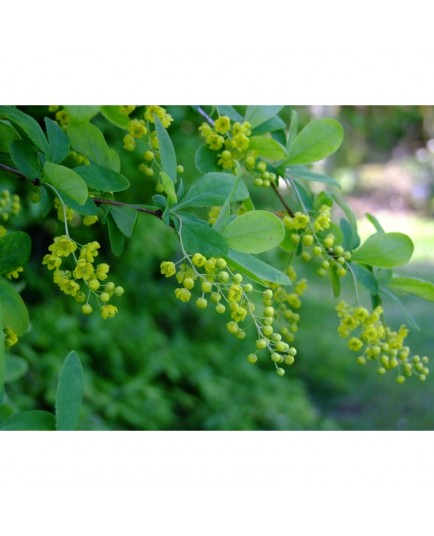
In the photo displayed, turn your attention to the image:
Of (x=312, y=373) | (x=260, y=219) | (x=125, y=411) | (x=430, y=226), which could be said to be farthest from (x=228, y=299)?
(x=430, y=226)

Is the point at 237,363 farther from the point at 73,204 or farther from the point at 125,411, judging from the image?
the point at 73,204

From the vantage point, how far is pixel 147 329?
344cm

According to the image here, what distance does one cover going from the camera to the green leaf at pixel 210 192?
809 mm

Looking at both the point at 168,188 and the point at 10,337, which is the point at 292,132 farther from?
the point at 10,337

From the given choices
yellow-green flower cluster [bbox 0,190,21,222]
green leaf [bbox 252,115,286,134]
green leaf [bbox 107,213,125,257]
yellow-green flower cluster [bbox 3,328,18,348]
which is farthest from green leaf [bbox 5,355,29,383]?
green leaf [bbox 252,115,286,134]

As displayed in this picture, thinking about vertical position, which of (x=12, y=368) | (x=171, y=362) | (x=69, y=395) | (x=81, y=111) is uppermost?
(x=81, y=111)

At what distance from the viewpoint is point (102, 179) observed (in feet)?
2.77

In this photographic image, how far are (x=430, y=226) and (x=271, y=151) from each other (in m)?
9.88

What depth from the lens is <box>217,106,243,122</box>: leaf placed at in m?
1.04

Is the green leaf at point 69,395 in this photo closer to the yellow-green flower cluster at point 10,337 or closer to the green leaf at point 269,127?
the yellow-green flower cluster at point 10,337

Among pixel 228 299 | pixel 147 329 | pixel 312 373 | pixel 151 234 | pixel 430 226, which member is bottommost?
pixel 430 226

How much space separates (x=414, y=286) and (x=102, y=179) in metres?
0.48

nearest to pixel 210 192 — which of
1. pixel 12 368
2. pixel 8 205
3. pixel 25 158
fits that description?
pixel 25 158

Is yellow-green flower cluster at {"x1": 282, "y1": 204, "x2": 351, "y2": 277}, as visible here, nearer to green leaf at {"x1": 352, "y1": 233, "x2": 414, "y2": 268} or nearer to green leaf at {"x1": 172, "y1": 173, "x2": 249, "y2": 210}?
green leaf at {"x1": 352, "y1": 233, "x2": 414, "y2": 268}
